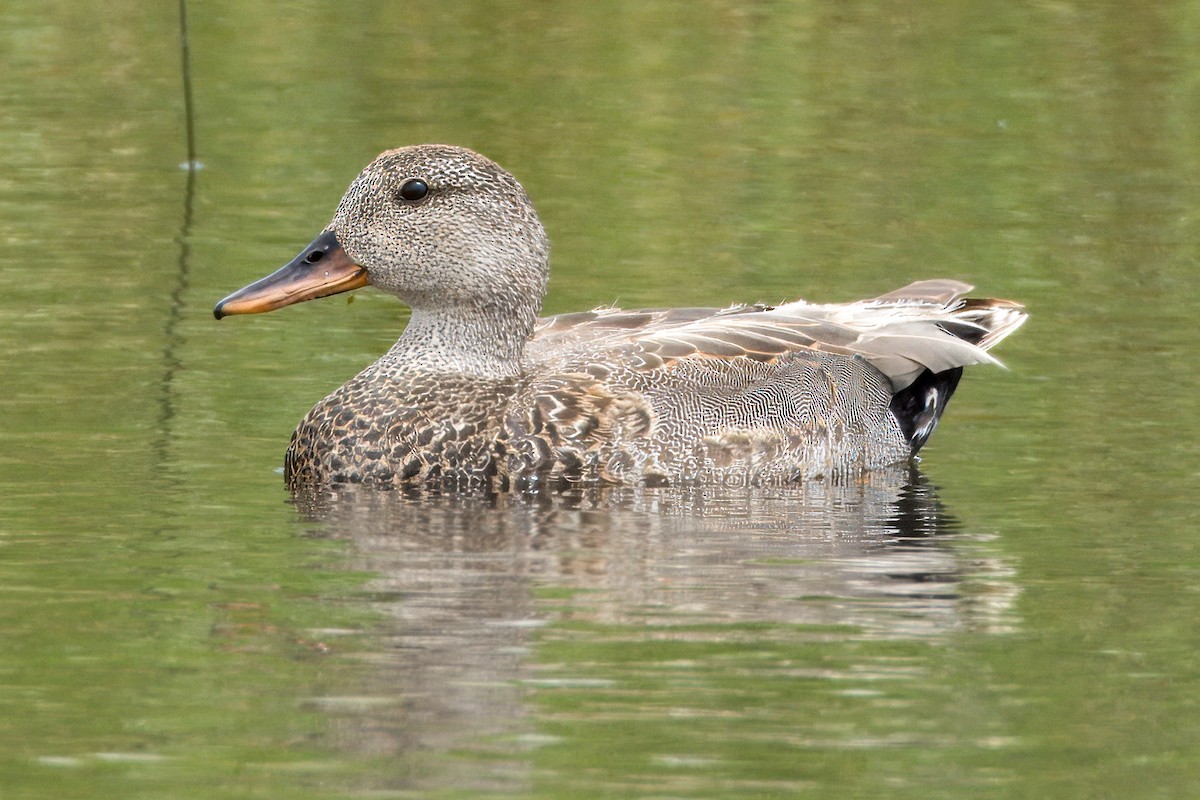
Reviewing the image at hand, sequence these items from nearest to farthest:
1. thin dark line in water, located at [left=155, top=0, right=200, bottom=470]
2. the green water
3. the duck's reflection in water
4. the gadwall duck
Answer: the green water
the duck's reflection in water
the gadwall duck
thin dark line in water, located at [left=155, top=0, right=200, bottom=470]

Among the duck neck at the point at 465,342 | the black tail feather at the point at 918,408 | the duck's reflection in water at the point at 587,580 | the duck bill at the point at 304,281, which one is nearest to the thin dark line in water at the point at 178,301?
the duck bill at the point at 304,281

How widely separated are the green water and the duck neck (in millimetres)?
846

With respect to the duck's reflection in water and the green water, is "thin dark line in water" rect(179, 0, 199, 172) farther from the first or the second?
the duck's reflection in water

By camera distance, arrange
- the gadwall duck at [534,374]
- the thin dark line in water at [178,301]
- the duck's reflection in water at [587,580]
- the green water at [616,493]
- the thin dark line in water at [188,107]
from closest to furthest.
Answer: the green water at [616,493]
the duck's reflection in water at [587,580]
the gadwall duck at [534,374]
the thin dark line in water at [178,301]
the thin dark line in water at [188,107]

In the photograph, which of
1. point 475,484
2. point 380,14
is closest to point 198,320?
point 475,484

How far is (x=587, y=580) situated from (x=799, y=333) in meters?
3.02

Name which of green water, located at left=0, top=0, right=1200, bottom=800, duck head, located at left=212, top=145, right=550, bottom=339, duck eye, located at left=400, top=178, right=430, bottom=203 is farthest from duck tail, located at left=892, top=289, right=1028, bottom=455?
duck eye, located at left=400, top=178, right=430, bottom=203

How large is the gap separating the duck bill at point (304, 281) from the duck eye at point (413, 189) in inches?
14.9

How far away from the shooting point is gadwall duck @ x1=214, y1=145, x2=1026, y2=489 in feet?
34.2

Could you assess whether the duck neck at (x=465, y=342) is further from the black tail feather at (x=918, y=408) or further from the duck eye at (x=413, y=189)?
the black tail feather at (x=918, y=408)

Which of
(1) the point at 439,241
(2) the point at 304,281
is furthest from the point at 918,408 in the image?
(2) the point at 304,281

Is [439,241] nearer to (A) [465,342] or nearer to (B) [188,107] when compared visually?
(A) [465,342]

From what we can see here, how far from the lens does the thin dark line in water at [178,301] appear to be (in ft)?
37.3

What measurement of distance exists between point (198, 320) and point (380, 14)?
9249 mm
